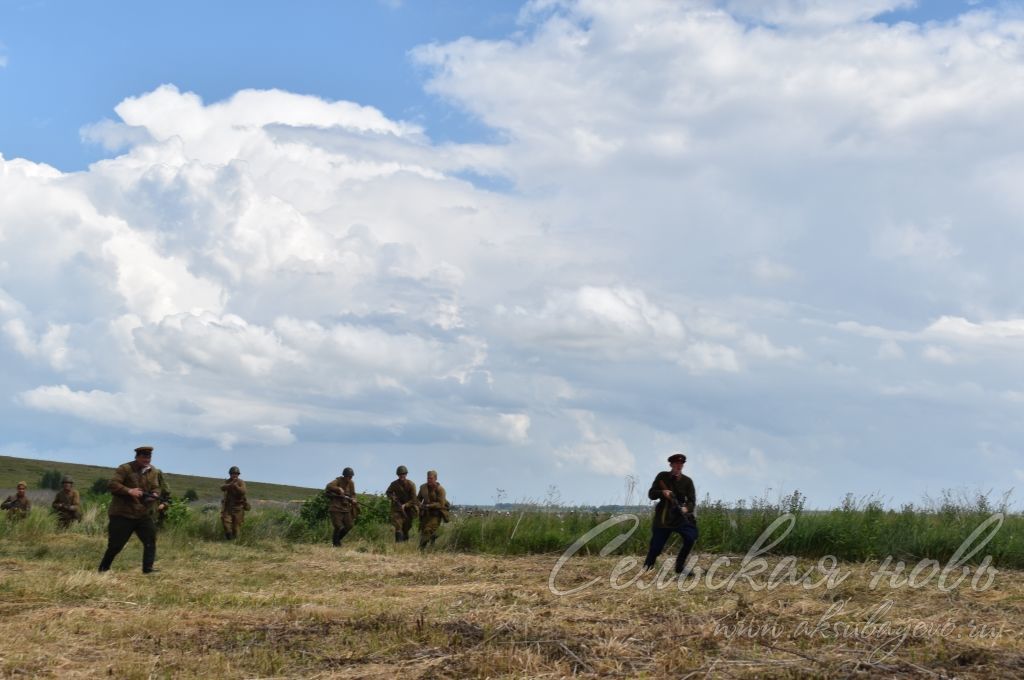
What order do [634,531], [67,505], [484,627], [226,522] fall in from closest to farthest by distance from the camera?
[484,627] → [634,531] → [226,522] → [67,505]

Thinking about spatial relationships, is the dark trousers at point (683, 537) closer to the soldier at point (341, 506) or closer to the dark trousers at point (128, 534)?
the dark trousers at point (128, 534)

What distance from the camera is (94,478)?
96500 millimetres

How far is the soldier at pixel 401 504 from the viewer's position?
20.5 m

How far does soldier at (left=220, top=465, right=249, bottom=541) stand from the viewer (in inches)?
822

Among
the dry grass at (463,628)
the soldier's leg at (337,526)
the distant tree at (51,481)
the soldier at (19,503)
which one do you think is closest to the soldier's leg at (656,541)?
the dry grass at (463,628)

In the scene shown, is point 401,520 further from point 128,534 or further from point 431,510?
point 128,534

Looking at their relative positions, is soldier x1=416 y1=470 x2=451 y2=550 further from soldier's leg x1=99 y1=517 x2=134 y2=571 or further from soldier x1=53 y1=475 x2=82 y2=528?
soldier x1=53 y1=475 x2=82 y2=528

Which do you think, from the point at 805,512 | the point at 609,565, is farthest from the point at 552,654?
the point at 805,512

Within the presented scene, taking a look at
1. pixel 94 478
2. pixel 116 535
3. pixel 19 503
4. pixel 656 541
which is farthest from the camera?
pixel 94 478

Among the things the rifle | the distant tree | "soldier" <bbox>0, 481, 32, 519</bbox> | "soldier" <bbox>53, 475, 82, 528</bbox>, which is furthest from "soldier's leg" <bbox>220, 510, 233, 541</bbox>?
the distant tree

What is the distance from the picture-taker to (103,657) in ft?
26.8

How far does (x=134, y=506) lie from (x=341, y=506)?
6901 mm

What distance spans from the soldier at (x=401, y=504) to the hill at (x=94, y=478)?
59.7 m

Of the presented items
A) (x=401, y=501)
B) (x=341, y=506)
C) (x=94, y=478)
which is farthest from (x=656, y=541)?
(x=94, y=478)
